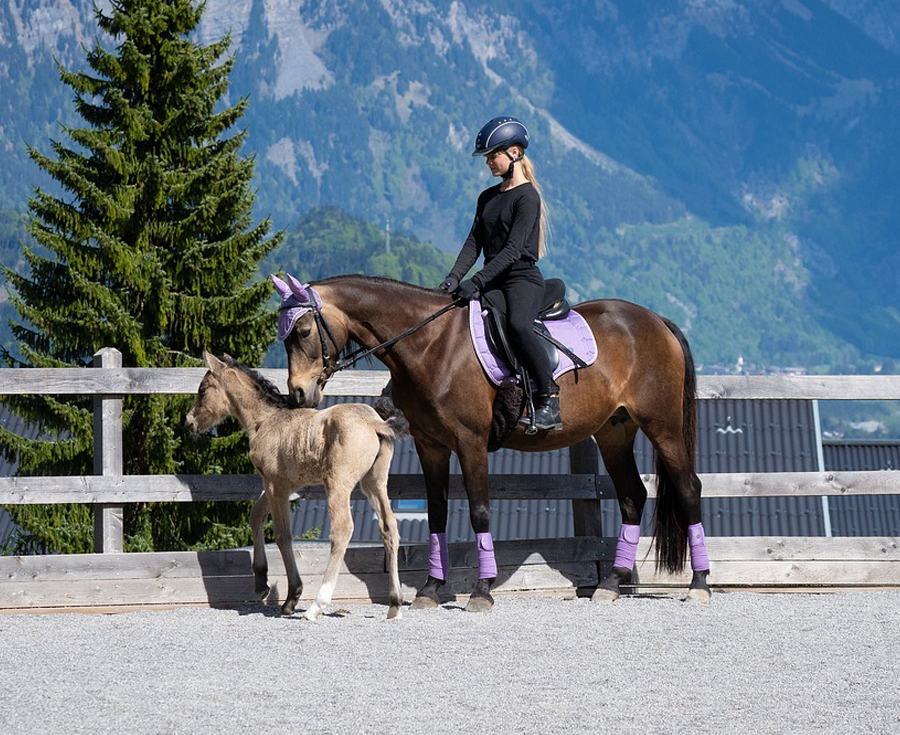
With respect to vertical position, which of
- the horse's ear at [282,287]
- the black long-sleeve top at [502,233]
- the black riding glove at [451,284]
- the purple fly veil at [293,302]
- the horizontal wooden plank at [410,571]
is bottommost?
the horizontal wooden plank at [410,571]

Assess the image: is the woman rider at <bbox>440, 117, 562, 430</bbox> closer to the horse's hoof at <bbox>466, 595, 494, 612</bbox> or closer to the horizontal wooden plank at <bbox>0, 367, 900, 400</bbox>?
the horse's hoof at <bbox>466, 595, 494, 612</bbox>

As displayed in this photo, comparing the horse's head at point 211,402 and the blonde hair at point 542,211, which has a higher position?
the blonde hair at point 542,211

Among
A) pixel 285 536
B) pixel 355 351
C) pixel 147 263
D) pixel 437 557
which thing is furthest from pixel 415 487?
pixel 147 263

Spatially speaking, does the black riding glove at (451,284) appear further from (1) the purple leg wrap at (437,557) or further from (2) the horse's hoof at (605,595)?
(2) the horse's hoof at (605,595)

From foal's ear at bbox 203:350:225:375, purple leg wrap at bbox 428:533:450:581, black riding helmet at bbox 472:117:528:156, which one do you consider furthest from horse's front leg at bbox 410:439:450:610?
black riding helmet at bbox 472:117:528:156

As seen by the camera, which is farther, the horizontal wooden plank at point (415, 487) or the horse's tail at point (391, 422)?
the horizontal wooden plank at point (415, 487)

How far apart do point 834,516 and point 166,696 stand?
144 feet

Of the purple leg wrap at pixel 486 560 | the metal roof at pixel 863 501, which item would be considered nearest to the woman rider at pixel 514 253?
the purple leg wrap at pixel 486 560

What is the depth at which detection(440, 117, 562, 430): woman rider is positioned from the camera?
7414 mm

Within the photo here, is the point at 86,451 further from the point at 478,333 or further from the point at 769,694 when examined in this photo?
the point at 769,694

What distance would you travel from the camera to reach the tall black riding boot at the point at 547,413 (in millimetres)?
7469

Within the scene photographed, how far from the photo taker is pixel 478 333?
753 centimetres

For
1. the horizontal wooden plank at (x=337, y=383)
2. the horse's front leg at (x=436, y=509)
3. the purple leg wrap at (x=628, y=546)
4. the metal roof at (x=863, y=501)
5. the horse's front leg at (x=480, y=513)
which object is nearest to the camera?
the horse's front leg at (x=480, y=513)

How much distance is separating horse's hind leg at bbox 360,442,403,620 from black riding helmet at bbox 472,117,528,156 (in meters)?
2.13
